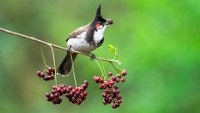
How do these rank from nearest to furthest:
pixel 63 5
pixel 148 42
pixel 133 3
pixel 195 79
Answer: pixel 195 79
pixel 148 42
pixel 133 3
pixel 63 5

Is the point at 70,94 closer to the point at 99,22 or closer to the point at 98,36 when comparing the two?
the point at 99,22

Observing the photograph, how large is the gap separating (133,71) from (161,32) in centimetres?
50

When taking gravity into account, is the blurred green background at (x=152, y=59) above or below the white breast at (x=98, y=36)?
above

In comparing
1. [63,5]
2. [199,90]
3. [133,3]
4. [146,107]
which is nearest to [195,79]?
[199,90]

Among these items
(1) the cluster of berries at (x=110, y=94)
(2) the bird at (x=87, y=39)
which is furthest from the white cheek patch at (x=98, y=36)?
(1) the cluster of berries at (x=110, y=94)

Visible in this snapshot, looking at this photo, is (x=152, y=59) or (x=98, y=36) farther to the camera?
(x=152, y=59)

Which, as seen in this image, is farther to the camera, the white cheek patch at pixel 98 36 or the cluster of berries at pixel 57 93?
the white cheek patch at pixel 98 36

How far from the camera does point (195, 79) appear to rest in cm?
547

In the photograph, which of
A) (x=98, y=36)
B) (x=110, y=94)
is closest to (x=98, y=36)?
(x=98, y=36)

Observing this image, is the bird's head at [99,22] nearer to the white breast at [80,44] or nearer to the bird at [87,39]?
the bird at [87,39]

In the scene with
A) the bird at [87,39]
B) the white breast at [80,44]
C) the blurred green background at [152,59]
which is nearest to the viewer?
the bird at [87,39]

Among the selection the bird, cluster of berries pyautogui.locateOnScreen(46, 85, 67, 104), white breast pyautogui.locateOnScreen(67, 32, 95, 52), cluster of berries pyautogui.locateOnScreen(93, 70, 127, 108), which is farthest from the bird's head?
cluster of berries pyautogui.locateOnScreen(46, 85, 67, 104)

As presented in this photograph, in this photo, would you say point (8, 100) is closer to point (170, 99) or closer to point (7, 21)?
point (7, 21)

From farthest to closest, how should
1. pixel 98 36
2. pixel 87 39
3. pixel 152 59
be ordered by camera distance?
pixel 152 59
pixel 87 39
pixel 98 36
